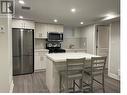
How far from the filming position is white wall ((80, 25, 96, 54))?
5612 mm

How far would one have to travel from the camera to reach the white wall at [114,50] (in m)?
4.28

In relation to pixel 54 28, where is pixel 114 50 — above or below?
below

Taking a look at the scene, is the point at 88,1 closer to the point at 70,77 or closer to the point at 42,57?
the point at 70,77

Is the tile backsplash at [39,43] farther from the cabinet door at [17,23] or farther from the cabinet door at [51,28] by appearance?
the cabinet door at [17,23]

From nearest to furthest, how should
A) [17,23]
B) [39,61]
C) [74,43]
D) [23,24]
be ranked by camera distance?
[17,23]
[23,24]
[39,61]
[74,43]

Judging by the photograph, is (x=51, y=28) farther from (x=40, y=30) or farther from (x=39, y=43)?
(x=39, y=43)

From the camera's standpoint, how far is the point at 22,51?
479 centimetres

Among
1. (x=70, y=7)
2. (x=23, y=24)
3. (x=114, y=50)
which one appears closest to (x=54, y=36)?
(x=23, y=24)

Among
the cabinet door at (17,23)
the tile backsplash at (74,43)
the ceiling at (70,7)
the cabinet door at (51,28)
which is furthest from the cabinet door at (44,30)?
the ceiling at (70,7)

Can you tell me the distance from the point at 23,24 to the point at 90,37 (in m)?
3.28

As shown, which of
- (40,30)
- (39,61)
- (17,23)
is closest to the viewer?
(17,23)

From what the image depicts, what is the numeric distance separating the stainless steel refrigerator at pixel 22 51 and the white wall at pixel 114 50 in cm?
331
